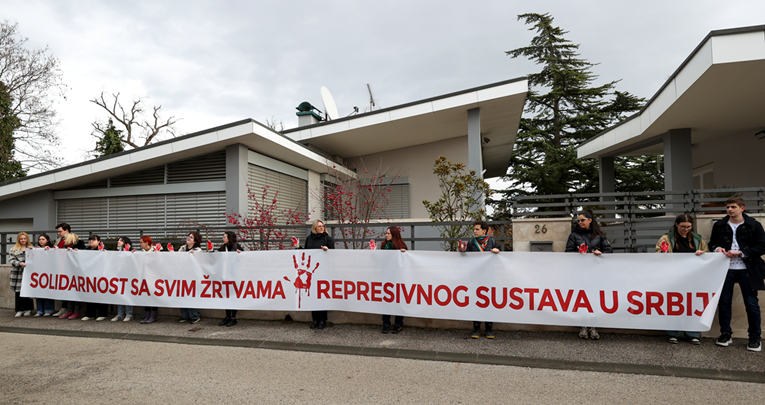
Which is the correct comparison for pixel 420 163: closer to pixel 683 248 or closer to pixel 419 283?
pixel 419 283

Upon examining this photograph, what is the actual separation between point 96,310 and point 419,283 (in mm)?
5826

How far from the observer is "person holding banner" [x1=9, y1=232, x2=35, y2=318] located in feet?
25.7

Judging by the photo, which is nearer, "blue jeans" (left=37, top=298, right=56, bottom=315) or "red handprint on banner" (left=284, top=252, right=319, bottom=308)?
"red handprint on banner" (left=284, top=252, right=319, bottom=308)

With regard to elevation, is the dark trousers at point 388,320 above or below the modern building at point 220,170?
below

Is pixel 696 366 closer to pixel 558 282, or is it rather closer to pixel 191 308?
pixel 558 282

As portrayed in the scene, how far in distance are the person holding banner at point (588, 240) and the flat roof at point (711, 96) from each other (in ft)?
11.7

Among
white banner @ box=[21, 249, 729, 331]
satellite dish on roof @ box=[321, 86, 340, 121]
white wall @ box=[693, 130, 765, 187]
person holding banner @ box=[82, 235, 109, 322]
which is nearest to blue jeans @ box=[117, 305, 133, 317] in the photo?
white banner @ box=[21, 249, 729, 331]

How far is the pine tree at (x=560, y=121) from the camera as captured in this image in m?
22.4

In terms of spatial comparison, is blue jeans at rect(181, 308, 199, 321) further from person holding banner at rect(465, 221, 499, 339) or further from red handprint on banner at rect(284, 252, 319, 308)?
person holding banner at rect(465, 221, 499, 339)

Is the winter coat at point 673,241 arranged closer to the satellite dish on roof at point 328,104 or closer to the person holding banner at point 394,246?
the person holding banner at point 394,246

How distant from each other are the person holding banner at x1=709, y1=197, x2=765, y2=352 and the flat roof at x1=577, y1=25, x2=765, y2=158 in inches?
115

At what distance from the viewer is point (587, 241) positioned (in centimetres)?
555

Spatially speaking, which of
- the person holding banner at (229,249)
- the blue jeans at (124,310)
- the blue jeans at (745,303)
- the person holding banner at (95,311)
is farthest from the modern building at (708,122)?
the person holding banner at (95,311)

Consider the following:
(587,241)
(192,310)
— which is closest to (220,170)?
(192,310)
